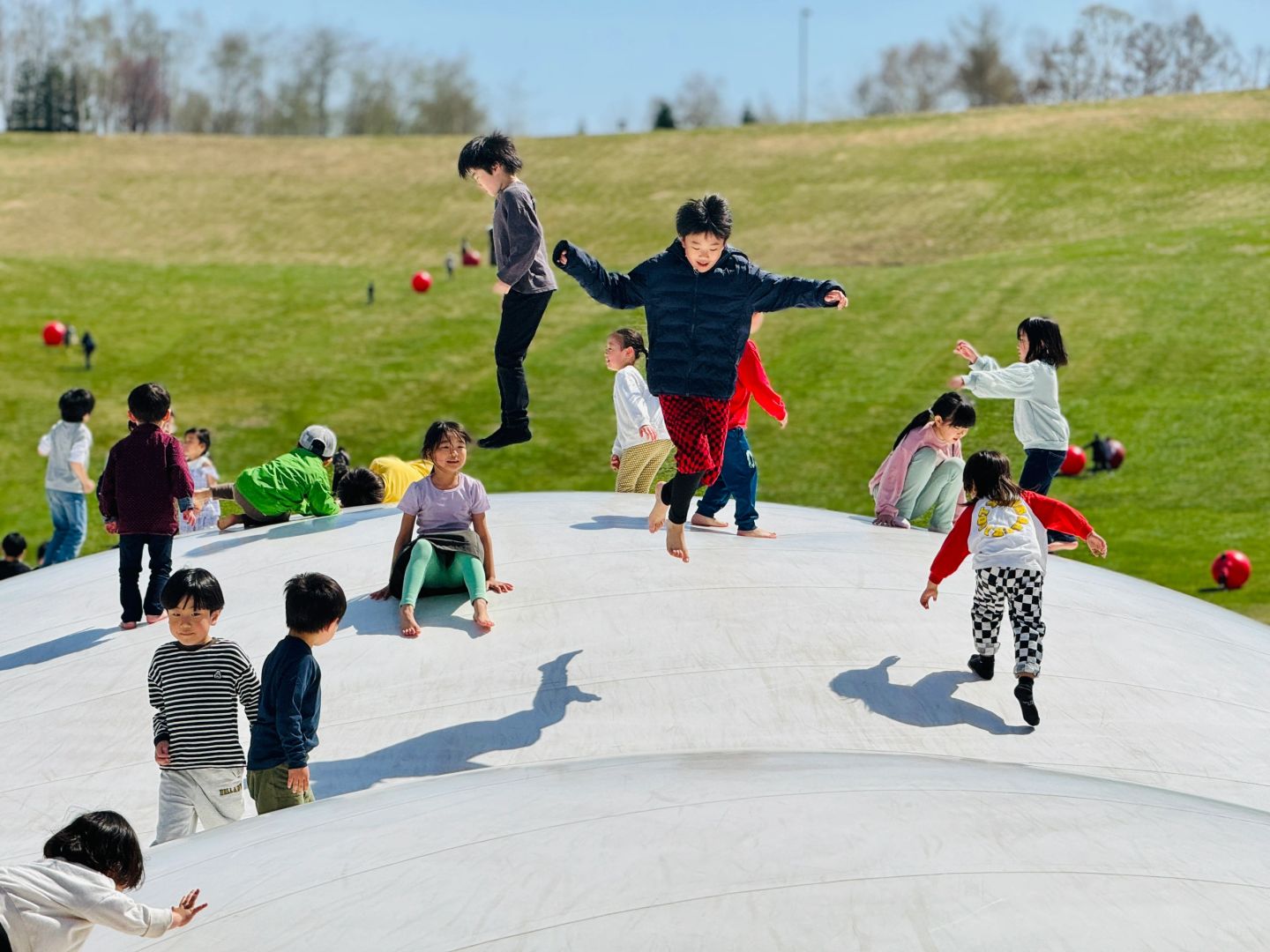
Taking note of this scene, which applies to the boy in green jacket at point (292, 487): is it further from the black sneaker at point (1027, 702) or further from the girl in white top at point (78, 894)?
the girl in white top at point (78, 894)

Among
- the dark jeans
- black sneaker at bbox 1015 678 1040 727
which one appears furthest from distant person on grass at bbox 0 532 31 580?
black sneaker at bbox 1015 678 1040 727

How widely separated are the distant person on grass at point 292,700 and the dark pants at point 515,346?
11.2 feet

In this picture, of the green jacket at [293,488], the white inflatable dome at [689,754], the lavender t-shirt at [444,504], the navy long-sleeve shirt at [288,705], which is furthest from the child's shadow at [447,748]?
the green jacket at [293,488]

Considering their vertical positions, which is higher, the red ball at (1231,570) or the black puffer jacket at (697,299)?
the black puffer jacket at (697,299)

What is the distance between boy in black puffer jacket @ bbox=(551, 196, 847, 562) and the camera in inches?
325

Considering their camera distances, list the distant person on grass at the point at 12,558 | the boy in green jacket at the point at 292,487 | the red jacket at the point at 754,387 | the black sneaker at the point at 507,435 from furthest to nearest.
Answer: the distant person on grass at the point at 12,558, the boy in green jacket at the point at 292,487, the red jacket at the point at 754,387, the black sneaker at the point at 507,435

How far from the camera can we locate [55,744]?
819 cm

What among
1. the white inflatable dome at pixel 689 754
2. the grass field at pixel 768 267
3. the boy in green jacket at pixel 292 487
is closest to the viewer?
the white inflatable dome at pixel 689 754

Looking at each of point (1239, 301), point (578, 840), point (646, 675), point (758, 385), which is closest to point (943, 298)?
point (1239, 301)

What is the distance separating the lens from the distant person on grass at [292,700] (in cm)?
650

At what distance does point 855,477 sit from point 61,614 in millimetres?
24958

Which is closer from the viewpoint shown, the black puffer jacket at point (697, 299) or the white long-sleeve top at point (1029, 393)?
the black puffer jacket at point (697, 299)

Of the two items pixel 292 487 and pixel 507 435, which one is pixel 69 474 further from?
pixel 507 435

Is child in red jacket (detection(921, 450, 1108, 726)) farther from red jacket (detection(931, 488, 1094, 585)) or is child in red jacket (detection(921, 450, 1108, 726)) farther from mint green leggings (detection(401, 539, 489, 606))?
mint green leggings (detection(401, 539, 489, 606))
